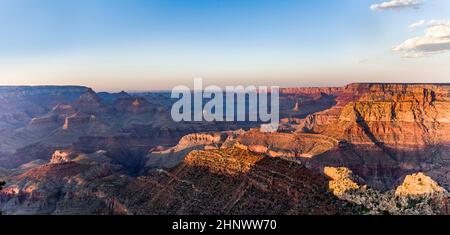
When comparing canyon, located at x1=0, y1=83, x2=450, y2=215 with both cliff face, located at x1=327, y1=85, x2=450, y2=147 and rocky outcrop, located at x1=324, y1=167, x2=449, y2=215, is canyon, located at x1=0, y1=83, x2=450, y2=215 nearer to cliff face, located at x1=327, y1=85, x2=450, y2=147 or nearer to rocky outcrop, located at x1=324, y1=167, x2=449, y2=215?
rocky outcrop, located at x1=324, y1=167, x2=449, y2=215

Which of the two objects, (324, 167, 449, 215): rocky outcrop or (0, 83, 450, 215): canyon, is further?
(0, 83, 450, 215): canyon

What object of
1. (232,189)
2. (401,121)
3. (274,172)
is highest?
(274,172)

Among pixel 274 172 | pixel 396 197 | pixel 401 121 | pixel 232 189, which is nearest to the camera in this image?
pixel 396 197

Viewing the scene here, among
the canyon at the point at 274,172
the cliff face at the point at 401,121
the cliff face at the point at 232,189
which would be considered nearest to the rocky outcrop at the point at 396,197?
the canyon at the point at 274,172

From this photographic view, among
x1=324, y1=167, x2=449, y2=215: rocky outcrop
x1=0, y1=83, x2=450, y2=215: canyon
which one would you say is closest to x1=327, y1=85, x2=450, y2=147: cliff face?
x1=0, y1=83, x2=450, y2=215: canyon

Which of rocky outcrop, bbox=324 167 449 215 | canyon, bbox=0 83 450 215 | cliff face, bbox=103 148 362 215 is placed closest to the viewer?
rocky outcrop, bbox=324 167 449 215

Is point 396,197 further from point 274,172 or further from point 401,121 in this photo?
point 401,121

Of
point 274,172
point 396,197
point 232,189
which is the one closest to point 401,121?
point 274,172

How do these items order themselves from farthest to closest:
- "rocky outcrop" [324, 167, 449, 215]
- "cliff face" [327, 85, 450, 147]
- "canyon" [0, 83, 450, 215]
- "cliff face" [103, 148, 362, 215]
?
1. "cliff face" [327, 85, 450, 147]
2. "canyon" [0, 83, 450, 215]
3. "cliff face" [103, 148, 362, 215]
4. "rocky outcrop" [324, 167, 449, 215]

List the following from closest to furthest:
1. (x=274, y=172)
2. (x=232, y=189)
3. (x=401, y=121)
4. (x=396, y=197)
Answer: (x=396, y=197), (x=274, y=172), (x=232, y=189), (x=401, y=121)

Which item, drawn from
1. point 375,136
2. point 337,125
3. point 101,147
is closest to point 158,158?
point 101,147

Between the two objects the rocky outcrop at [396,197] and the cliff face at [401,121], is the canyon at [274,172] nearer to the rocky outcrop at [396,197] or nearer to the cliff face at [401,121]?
the rocky outcrop at [396,197]
